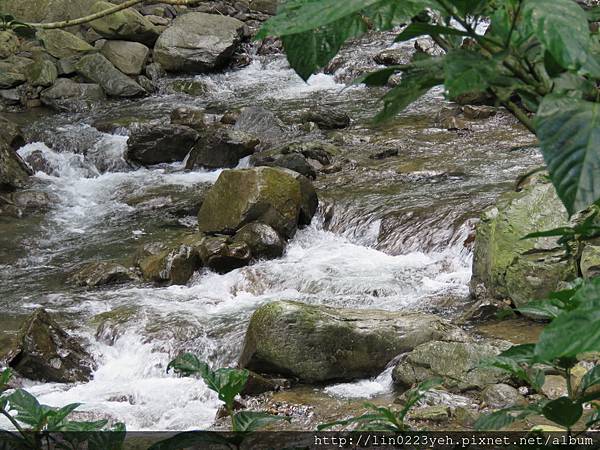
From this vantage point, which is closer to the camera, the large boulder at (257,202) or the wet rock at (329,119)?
the large boulder at (257,202)

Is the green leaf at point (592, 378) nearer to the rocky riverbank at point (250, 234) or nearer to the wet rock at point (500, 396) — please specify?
the rocky riverbank at point (250, 234)

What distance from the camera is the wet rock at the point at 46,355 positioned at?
6309 mm

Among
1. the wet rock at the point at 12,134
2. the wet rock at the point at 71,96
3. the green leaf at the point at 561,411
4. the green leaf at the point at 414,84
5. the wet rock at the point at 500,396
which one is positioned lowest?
the wet rock at the point at 500,396

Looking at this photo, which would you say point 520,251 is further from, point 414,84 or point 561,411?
point 414,84

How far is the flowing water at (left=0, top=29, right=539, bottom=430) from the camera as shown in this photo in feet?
21.2

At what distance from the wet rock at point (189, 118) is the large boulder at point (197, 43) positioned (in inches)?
112

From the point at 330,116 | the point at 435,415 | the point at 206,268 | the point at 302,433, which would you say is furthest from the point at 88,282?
the point at 330,116

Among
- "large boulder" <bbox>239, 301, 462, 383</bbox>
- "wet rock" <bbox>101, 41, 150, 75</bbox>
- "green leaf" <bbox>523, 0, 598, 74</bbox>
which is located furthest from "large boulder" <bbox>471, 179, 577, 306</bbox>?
"wet rock" <bbox>101, 41, 150, 75</bbox>

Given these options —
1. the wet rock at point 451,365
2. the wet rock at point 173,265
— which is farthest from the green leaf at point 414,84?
the wet rock at point 173,265

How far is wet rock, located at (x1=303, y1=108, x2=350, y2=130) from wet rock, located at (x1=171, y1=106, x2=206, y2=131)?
1637mm

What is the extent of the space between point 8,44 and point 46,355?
1115 cm

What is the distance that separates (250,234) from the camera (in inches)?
336

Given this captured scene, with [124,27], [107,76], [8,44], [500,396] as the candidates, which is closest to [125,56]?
A: [124,27]

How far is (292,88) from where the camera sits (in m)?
15.0
